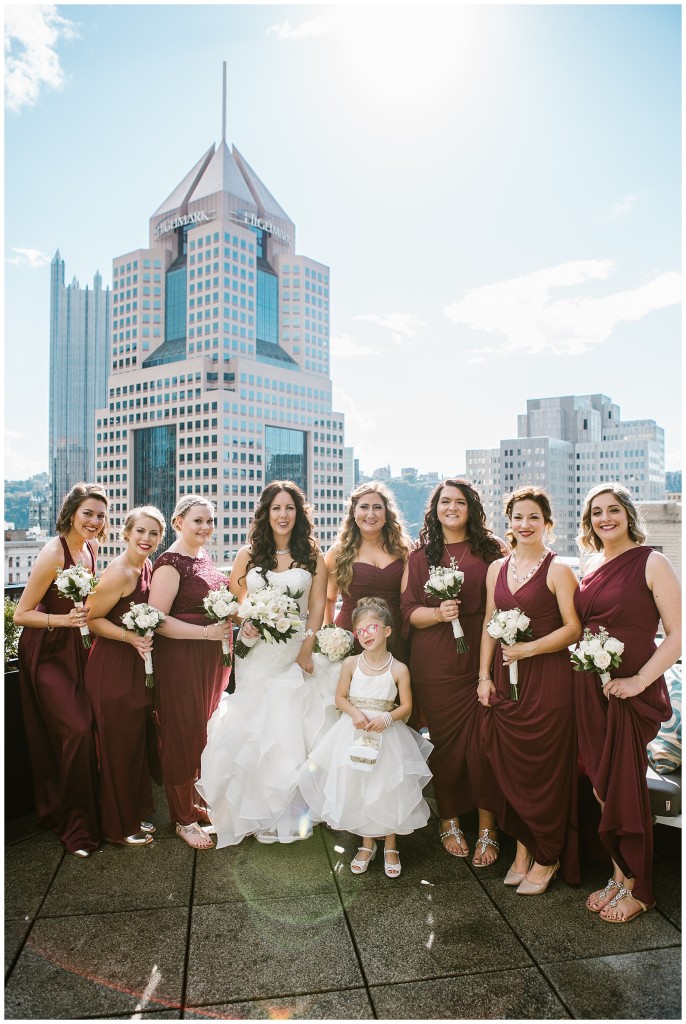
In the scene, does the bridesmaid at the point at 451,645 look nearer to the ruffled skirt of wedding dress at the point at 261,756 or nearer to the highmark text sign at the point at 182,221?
the ruffled skirt of wedding dress at the point at 261,756

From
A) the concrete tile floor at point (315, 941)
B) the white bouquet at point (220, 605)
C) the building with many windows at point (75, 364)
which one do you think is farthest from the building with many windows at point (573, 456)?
the concrete tile floor at point (315, 941)

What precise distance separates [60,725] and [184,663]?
90 cm

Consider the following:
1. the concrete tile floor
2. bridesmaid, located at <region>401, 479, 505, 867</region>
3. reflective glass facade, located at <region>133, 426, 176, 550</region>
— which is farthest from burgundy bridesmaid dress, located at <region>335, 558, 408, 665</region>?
reflective glass facade, located at <region>133, 426, 176, 550</region>

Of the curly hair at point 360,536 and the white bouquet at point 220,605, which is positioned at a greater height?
the curly hair at point 360,536

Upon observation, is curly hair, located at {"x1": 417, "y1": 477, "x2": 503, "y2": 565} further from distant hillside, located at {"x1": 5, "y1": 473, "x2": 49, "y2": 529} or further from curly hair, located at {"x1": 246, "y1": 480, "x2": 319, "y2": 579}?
distant hillside, located at {"x1": 5, "y1": 473, "x2": 49, "y2": 529}

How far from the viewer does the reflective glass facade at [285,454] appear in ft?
376

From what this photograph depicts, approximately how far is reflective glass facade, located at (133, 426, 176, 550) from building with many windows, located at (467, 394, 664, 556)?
169ft

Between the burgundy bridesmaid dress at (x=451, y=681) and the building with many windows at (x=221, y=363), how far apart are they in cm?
10132

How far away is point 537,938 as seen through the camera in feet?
11.1

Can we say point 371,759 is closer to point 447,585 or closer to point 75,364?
point 447,585

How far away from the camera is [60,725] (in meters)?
4.41

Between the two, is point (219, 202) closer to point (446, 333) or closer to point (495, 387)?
point (446, 333)

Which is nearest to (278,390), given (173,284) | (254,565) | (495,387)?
(173,284)

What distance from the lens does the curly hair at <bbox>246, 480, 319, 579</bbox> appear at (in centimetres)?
494
